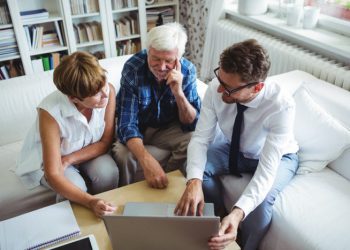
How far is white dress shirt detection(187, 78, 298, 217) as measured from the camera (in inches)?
50.9

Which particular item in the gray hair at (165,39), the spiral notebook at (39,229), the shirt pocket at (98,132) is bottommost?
the spiral notebook at (39,229)

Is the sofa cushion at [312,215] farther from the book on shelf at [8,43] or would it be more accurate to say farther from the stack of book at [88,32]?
the book on shelf at [8,43]

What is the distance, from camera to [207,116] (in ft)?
4.83

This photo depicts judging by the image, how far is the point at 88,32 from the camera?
10.2ft

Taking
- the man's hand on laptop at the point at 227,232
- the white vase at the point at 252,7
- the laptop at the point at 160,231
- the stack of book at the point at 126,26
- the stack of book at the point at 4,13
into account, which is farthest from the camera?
the stack of book at the point at 126,26

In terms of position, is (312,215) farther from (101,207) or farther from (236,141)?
(101,207)

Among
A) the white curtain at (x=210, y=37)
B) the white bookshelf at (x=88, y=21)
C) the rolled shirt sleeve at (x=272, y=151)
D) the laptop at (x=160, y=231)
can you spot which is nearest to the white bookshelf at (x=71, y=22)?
the white bookshelf at (x=88, y=21)

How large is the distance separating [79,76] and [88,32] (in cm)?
205

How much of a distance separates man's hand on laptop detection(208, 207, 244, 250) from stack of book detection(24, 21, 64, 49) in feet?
8.12

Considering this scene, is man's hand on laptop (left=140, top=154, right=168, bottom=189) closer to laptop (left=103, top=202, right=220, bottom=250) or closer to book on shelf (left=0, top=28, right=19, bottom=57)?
laptop (left=103, top=202, right=220, bottom=250)

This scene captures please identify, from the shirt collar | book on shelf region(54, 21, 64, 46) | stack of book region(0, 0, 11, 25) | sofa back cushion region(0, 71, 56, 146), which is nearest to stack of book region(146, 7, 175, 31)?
book on shelf region(54, 21, 64, 46)

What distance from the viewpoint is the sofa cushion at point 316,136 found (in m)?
1.52

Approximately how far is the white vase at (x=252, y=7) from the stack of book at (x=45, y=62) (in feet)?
5.69

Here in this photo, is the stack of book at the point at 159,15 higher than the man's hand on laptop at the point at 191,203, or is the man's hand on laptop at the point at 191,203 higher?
the stack of book at the point at 159,15
